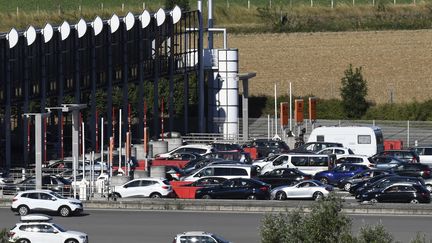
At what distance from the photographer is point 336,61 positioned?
102m

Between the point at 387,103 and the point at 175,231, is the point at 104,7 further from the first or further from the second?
the point at 175,231

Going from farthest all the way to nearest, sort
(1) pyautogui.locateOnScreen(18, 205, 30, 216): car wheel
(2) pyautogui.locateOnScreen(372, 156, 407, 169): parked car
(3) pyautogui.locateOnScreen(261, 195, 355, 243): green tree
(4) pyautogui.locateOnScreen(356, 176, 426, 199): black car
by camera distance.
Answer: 1. (2) pyautogui.locateOnScreen(372, 156, 407, 169): parked car
2. (4) pyautogui.locateOnScreen(356, 176, 426, 199): black car
3. (1) pyautogui.locateOnScreen(18, 205, 30, 216): car wheel
4. (3) pyautogui.locateOnScreen(261, 195, 355, 243): green tree

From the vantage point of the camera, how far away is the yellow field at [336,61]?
97938 mm

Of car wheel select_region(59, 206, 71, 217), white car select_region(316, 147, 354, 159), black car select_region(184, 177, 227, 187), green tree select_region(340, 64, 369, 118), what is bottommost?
car wheel select_region(59, 206, 71, 217)

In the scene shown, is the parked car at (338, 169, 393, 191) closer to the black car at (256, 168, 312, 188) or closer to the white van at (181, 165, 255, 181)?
the black car at (256, 168, 312, 188)

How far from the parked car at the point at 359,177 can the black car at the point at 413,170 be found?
77cm

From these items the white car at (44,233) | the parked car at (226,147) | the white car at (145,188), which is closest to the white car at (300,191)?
the white car at (145,188)

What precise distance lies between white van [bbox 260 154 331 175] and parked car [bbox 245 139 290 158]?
7.82 meters

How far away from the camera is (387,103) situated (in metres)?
94.8

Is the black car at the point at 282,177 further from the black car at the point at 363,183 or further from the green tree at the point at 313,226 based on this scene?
the green tree at the point at 313,226

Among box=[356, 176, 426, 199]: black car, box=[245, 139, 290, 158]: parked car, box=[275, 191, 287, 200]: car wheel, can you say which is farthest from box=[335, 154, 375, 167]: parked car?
box=[356, 176, 426, 199]: black car

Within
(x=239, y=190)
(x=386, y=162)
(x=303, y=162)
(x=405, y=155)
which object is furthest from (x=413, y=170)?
(x=239, y=190)

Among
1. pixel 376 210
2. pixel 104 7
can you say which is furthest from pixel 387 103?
pixel 376 210

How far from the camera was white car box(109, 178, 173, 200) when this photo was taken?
52188 millimetres
